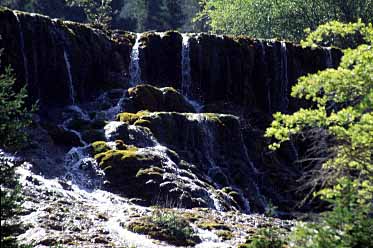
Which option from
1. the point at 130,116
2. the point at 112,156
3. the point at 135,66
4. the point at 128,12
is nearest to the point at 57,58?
the point at 135,66

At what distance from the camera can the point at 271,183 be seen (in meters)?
28.5

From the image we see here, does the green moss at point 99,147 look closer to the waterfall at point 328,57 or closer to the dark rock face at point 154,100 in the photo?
the dark rock face at point 154,100

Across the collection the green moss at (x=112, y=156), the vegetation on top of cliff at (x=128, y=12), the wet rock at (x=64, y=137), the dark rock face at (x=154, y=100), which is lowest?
the green moss at (x=112, y=156)

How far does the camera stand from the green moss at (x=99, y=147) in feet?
78.5

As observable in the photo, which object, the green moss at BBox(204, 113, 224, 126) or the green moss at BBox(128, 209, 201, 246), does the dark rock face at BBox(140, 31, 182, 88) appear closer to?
the green moss at BBox(204, 113, 224, 126)

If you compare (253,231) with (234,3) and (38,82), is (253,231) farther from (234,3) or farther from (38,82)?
(234,3)

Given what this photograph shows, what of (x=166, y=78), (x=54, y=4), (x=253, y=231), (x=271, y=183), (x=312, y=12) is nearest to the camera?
(x=253, y=231)

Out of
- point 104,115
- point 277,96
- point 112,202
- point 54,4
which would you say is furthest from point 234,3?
point 112,202

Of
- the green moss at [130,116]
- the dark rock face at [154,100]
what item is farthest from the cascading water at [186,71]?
the green moss at [130,116]

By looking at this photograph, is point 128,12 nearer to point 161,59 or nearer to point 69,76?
point 161,59

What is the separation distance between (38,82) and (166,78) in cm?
811

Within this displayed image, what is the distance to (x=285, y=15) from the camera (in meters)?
54.6

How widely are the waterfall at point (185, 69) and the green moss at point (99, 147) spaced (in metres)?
11.6

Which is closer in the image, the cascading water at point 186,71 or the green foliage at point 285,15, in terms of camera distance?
the cascading water at point 186,71
